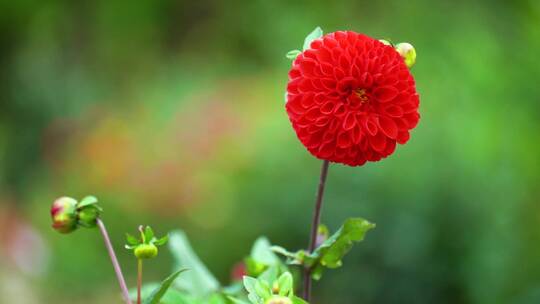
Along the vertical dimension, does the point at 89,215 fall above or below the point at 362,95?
below

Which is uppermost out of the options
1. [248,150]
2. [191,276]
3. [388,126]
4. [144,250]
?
[388,126]

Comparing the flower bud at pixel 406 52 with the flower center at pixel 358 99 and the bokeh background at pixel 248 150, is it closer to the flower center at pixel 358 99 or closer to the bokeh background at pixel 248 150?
the flower center at pixel 358 99

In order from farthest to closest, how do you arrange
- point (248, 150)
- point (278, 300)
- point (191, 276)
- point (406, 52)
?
point (248, 150) < point (191, 276) < point (406, 52) < point (278, 300)

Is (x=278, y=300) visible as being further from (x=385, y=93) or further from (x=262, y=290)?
(x=385, y=93)

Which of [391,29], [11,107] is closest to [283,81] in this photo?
[391,29]

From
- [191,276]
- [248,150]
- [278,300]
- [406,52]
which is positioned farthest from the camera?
[248,150]

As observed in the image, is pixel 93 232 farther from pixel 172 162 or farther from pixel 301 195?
pixel 301 195

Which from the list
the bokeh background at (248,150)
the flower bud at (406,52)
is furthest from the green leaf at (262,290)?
the bokeh background at (248,150)

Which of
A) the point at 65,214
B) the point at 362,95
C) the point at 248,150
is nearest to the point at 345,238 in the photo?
the point at 362,95
